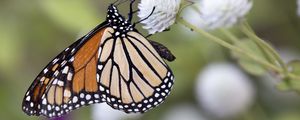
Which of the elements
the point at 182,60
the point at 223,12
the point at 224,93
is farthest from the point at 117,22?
the point at 182,60

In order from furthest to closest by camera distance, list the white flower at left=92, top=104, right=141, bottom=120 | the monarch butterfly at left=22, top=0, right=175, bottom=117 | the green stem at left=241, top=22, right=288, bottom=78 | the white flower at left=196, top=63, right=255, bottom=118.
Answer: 1. the white flower at left=196, top=63, right=255, bottom=118
2. the white flower at left=92, top=104, right=141, bottom=120
3. the monarch butterfly at left=22, top=0, right=175, bottom=117
4. the green stem at left=241, top=22, right=288, bottom=78

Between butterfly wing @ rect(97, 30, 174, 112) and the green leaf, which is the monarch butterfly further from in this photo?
the green leaf

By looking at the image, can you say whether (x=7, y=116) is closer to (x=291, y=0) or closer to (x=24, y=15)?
(x=24, y=15)

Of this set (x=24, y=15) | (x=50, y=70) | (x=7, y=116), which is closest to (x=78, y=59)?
(x=50, y=70)

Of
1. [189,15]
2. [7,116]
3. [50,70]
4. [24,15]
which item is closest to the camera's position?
[50,70]

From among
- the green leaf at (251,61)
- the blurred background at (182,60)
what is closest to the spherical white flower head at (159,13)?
the green leaf at (251,61)

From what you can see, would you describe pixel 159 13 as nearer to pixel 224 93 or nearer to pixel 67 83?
pixel 67 83

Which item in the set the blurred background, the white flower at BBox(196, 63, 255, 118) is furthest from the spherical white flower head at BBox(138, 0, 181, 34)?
the white flower at BBox(196, 63, 255, 118)
